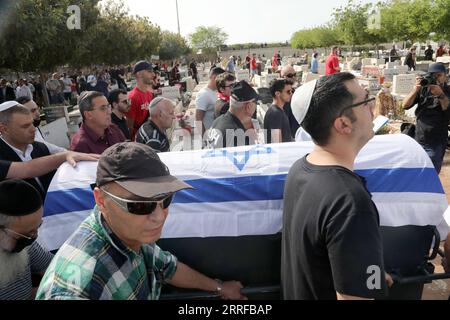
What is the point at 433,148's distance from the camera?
4.68 m

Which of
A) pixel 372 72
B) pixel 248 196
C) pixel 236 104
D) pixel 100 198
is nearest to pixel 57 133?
pixel 236 104

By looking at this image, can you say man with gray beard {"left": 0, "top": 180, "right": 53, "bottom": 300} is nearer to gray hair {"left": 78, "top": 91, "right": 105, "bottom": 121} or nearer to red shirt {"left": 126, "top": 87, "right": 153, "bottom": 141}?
gray hair {"left": 78, "top": 91, "right": 105, "bottom": 121}

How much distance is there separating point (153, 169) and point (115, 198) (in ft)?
0.59

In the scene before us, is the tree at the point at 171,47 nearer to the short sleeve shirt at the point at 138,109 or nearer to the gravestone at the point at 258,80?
the gravestone at the point at 258,80

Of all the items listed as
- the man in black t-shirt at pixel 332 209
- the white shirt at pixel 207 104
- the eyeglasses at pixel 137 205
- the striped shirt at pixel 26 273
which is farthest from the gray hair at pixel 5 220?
the white shirt at pixel 207 104

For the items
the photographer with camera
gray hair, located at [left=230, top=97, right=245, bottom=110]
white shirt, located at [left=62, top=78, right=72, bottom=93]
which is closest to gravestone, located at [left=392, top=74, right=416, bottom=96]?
the photographer with camera

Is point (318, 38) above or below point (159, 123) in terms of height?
above

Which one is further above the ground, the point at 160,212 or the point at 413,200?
the point at 160,212

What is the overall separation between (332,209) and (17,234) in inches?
64.3

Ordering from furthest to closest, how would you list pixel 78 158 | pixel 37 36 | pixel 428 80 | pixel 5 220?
pixel 37 36
pixel 428 80
pixel 78 158
pixel 5 220

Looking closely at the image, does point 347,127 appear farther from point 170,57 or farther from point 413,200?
point 170,57

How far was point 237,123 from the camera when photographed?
12.6 ft

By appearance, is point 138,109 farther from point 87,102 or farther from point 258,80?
point 258,80
